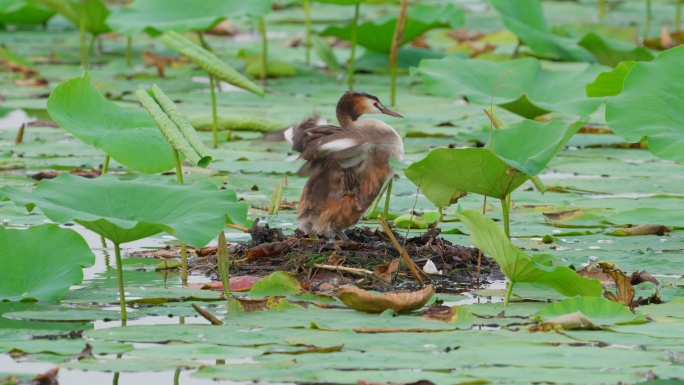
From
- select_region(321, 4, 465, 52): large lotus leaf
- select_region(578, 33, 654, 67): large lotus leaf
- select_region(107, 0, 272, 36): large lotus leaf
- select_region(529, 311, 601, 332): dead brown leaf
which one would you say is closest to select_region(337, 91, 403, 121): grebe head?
select_region(529, 311, 601, 332): dead brown leaf

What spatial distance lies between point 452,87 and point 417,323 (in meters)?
3.60

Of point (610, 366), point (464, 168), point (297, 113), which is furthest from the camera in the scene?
point (297, 113)

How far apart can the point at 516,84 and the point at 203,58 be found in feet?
7.08

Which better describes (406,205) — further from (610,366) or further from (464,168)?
(610,366)

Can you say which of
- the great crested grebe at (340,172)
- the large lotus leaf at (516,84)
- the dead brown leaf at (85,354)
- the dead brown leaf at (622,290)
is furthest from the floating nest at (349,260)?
the large lotus leaf at (516,84)

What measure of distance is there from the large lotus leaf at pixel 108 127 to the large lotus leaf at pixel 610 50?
16.3ft

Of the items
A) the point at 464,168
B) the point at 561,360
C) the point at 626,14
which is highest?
the point at 464,168

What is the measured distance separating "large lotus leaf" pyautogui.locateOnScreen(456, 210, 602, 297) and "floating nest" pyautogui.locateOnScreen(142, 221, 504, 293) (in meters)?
0.47

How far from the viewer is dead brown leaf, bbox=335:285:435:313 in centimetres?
368

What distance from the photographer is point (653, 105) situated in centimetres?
470

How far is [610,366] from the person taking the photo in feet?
10.1

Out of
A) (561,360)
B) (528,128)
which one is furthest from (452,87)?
(561,360)

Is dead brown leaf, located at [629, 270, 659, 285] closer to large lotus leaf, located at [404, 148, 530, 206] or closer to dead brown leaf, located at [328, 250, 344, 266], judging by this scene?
large lotus leaf, located at [404, 148, 530, 206]

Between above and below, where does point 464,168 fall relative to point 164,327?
above
